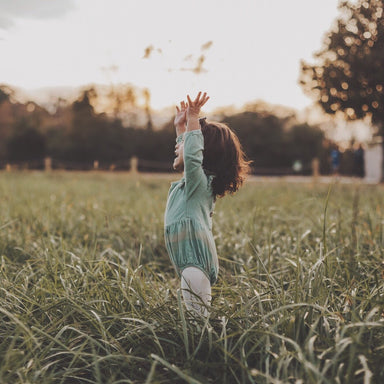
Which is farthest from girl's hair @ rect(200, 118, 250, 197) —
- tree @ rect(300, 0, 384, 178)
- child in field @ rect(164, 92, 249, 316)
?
tree @ rect(300, 0, 384, 178)

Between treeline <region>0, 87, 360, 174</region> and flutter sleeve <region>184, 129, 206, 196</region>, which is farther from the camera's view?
treeline <region>0, 87, 360, 174</region>

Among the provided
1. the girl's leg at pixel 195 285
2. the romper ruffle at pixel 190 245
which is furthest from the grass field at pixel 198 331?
the romper ruffle at pixel 190 245

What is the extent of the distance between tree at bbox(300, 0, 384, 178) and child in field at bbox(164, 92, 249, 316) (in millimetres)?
9372

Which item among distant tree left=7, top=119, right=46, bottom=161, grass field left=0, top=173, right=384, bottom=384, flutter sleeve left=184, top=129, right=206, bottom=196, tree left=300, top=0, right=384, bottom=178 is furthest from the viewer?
distant tree left=7, top=119, right=46, bottom=161

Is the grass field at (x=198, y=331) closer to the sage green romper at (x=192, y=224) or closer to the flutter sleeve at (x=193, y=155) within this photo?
the sage green romper at (x=192, y=224)

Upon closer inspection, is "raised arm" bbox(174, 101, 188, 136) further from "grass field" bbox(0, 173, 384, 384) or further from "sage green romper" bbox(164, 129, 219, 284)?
"grass field" bbox(0, 173, 384, 384)

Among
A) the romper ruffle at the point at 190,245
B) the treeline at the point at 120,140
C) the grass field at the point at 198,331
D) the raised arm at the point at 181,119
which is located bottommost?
the grass field at the point at 198,331

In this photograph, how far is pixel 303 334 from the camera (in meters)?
1.86

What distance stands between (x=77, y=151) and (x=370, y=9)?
19.8m

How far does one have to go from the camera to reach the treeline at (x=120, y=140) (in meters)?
26.5

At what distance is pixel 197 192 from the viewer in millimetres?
2264

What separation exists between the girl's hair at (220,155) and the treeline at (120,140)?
23.0 meters

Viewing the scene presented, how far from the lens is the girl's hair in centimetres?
234

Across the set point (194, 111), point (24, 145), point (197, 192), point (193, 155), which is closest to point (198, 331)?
point (197, 192)
